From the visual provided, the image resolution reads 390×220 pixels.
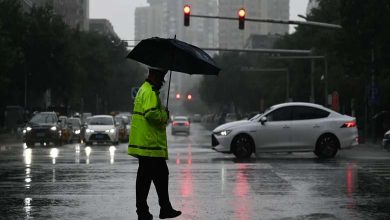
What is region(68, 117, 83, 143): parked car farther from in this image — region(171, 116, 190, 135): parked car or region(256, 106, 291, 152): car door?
region(256, 106, 291, 152): car door

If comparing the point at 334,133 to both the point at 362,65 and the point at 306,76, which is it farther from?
the point at 306,76

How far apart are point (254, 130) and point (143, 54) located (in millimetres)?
14278

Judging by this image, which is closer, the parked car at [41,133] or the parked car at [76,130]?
the parked car at [41,133]

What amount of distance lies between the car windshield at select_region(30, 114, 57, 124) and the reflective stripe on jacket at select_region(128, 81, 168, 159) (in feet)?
103

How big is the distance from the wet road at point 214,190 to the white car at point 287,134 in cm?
288

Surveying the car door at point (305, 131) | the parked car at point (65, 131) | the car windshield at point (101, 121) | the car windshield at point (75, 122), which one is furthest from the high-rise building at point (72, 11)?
the car door at point (305, 131)

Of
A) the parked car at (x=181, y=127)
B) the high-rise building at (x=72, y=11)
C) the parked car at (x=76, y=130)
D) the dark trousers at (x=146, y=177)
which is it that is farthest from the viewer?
the high-rise building at (x=72, y=11)

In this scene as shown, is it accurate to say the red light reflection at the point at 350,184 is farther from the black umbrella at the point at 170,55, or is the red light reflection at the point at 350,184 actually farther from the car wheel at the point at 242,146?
the car wheel at the point at 242,146

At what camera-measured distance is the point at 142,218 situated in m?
9.62

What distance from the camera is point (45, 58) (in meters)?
70.8

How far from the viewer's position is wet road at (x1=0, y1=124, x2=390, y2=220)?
10867mm

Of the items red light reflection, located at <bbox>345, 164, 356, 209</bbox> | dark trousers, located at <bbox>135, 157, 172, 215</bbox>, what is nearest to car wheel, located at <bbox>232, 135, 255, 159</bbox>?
red light reflection, located at <bbox>345, 164, 356, 209</bbox>

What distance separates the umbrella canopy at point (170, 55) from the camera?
31.9 ft


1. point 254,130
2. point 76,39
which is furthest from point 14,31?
point 254,130
